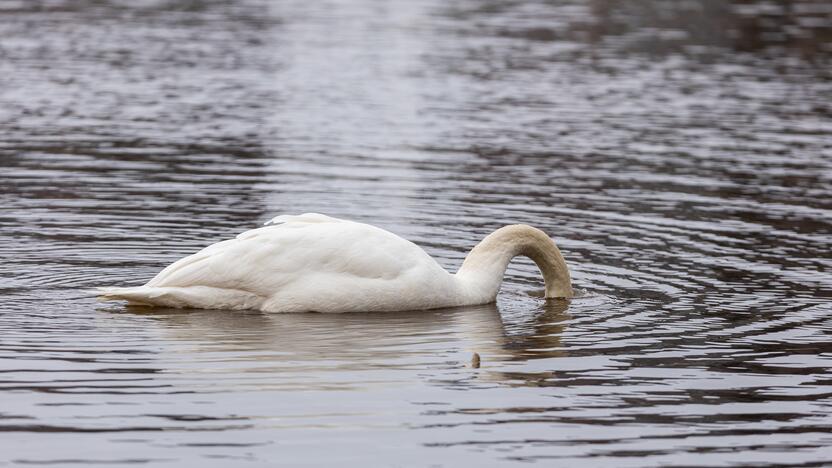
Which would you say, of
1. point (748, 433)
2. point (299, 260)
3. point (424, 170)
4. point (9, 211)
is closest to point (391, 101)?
point (424, 170)

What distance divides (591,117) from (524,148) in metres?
4.11

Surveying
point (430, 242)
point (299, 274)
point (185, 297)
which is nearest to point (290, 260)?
point (299, 274)

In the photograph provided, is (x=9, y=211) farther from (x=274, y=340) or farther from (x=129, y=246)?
(x=274, y=340)

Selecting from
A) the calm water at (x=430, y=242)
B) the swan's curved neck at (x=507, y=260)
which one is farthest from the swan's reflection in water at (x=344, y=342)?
the swan's curved neck at (x=507, y=260)

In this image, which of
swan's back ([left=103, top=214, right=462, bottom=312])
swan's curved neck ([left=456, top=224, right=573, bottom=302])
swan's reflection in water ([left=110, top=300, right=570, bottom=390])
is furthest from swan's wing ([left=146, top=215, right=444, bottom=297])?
swan's curved neck ([left=456, top=224, right=573, bottom=302])

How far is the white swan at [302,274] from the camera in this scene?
1330cm

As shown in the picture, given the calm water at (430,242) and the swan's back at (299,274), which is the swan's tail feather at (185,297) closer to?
the swan's back at (299,274)

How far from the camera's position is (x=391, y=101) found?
29.8 metres

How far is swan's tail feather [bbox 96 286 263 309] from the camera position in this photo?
1315 cm

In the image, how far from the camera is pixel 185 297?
43.6ft

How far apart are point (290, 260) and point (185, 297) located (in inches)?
35.4

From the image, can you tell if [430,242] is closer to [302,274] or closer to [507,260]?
[507,260]

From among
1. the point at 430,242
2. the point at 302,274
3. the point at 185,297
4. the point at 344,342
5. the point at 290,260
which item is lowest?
the point at 430,242

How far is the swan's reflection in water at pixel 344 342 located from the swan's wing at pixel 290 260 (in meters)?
0.27
